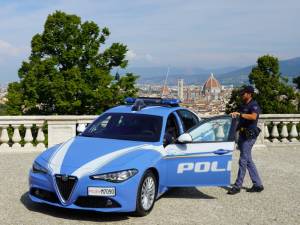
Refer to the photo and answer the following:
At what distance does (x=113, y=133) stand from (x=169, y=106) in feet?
4.54

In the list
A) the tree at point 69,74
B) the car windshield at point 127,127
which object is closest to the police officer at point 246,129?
the car windshield at point 127,127

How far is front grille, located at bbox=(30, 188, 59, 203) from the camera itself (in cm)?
634

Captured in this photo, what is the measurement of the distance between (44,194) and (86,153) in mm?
769

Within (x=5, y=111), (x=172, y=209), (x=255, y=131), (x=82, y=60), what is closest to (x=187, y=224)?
(x=172, y=209)

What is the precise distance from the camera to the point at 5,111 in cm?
2938

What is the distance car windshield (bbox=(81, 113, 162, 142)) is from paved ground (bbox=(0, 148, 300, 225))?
1062 millimetres

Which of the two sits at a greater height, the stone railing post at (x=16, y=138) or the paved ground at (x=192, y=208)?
the stone railing post at (x=16, y=138)

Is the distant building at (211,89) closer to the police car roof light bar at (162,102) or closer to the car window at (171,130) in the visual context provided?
the police car roof light bar at (162,102)

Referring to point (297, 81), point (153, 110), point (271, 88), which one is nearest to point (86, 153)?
point (153, 110)

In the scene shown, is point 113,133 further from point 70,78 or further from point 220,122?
Answer: point 70,78

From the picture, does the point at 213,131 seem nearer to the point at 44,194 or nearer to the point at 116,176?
the point at 116,176

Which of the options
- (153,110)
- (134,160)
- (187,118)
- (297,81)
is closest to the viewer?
(134,160)

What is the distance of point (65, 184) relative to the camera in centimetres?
620

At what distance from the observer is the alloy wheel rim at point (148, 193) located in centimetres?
653
